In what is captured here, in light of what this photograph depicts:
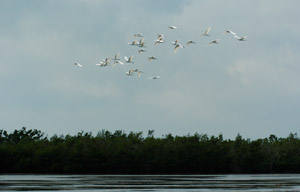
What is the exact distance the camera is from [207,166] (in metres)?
130

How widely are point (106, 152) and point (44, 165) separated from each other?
11100 mm

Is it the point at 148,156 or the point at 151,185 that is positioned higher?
the point at 148,156

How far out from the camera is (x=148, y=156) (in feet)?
419

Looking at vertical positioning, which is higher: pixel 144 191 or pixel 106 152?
pixel 106 152

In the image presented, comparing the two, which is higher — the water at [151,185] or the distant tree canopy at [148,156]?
the distant tree canopy at [148,156]

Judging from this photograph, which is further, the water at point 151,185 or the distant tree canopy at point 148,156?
the distant tree canopy at point 148,156

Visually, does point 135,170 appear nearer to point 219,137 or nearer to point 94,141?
point 94,141

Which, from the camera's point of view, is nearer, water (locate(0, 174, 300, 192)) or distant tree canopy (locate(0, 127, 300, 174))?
water (locate(0, 174, 300, 192))

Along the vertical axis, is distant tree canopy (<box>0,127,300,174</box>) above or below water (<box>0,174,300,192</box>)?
above

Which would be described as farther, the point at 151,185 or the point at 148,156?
the point at 148,156

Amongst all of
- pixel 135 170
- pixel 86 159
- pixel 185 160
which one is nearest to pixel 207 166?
pixel 185 160

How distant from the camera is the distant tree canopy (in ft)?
393

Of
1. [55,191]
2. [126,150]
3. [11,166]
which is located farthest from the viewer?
[126,150]

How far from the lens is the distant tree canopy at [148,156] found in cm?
11975
